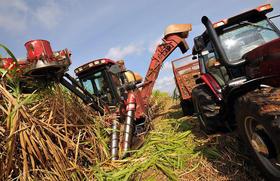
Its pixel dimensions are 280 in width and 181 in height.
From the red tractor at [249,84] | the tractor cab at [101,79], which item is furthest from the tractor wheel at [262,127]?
the tractor cab at [101,79]

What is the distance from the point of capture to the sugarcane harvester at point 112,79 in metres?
2.02

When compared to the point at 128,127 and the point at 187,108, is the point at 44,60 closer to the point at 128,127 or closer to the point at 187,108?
the point at 128,127

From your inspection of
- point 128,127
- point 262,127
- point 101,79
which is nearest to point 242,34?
point 262,127

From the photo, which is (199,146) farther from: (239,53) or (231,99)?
(239,53)

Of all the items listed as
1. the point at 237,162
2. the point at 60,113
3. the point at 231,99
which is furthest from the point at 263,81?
the point at 60,113

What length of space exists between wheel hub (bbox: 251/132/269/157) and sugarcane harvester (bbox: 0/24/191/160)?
6.47 feet

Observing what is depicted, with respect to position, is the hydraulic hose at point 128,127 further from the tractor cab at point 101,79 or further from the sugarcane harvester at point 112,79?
the tractor cab at point 101,79

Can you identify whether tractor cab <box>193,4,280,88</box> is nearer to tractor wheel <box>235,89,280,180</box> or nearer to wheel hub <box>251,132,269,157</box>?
tractor wheel <box>235,89,280,180</box>

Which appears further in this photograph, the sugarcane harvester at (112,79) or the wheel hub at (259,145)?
the sugarcane harvester at (112,79)

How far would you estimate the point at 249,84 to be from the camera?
175cm

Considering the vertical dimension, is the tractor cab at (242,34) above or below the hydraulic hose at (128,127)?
above

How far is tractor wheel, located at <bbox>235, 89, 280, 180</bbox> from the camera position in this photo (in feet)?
4.36

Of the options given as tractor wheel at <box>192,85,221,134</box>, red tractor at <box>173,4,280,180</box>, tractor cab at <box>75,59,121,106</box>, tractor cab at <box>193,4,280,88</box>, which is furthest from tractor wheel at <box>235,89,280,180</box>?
tractor cab at <box>75,59,121,106</box>

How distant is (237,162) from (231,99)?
0.85m
